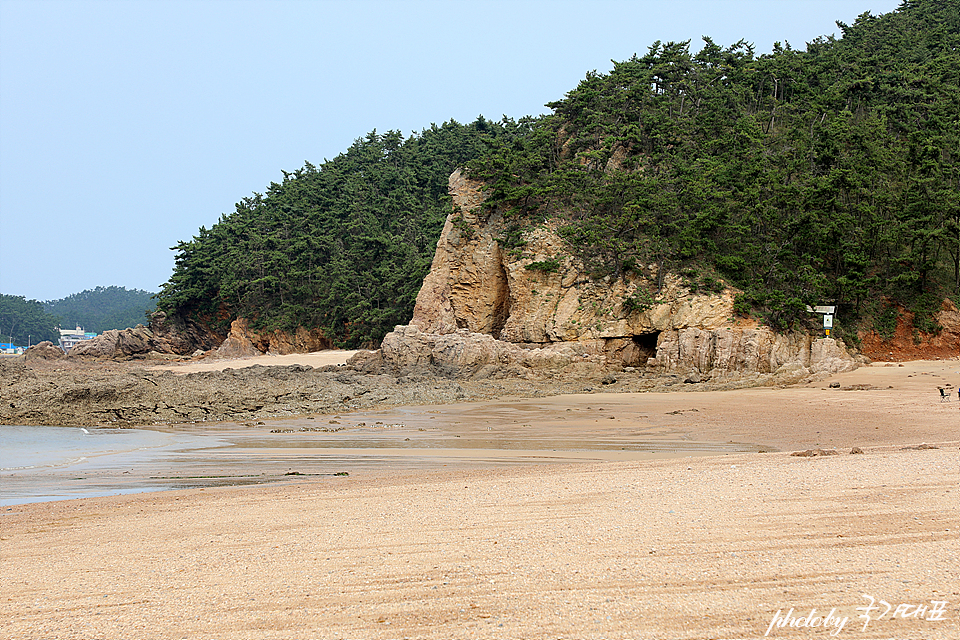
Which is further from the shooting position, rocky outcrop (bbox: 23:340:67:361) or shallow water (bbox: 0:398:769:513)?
rocky outcrop (bbox: 23:340:67:361)

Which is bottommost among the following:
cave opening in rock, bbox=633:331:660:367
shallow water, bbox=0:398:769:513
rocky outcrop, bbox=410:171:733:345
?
shallow water, bbox=0:398:769:513

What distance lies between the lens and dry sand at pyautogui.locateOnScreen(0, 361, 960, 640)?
3080 mm

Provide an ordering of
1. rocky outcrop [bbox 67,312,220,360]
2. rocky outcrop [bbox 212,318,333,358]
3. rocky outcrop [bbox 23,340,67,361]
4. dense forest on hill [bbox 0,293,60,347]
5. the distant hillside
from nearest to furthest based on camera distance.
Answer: rocky outcrop [bbox 23,340,67,361] → rocky outcrop [bbox 212,318,333,358] → rocky outcrop [bbox 67,312,220,360] → dense forest on hill [bbox 0,293,60,347] → the distant hillside

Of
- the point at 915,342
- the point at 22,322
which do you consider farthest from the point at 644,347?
the point at 22,322

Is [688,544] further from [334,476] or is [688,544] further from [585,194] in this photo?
[585,194]

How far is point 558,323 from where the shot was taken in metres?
24.0

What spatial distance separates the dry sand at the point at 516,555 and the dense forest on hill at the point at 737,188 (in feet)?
54.5

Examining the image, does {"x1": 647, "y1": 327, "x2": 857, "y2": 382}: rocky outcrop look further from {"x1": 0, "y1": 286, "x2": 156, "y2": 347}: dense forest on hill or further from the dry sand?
{"x1": 0, "y1": 286, "x2": 156, "y2": 347}: dense forest on hill

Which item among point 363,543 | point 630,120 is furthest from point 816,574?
point 630,120

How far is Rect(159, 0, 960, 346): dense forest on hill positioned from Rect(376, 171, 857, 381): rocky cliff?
2.53 feet

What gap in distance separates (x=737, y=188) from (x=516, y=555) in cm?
2312

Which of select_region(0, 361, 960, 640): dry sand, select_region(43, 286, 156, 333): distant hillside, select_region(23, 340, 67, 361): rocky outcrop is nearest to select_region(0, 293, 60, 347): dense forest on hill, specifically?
select_region(43, 286, 156, 333): distant hillside

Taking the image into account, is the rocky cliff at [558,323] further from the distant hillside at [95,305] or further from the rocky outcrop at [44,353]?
the distant hillside at [95,305]

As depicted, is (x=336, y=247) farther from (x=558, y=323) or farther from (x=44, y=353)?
(x=558, y=323)
